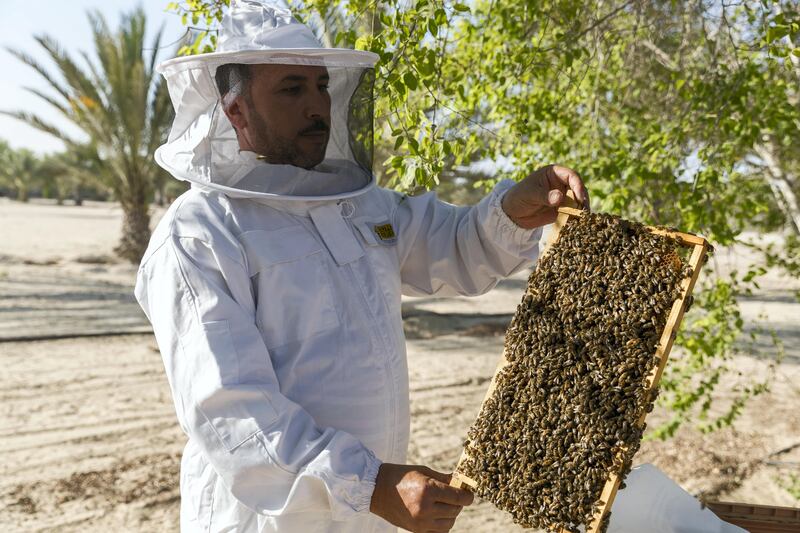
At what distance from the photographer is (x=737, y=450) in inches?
232

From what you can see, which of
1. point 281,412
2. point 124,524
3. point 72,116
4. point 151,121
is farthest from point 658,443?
point 72,116

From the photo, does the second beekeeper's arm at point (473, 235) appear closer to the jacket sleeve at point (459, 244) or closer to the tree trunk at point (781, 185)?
the jacket sleeve at point (459, 244)

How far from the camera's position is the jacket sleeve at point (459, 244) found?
2.34 metres

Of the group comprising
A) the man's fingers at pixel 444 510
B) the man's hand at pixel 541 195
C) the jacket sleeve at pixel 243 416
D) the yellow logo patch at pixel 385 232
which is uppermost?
the man's hand at pixel 541 195

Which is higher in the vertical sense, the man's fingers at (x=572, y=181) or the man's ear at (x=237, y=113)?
the man's ear at (x=237, y=113)

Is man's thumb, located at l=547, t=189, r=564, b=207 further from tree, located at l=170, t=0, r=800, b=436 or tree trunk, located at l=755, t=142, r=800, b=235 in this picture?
tree trunk, located at l=755, t=142, r=800, b=235

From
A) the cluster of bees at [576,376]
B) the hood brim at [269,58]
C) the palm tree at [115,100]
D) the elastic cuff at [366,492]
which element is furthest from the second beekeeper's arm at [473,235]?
the palm tree at [115,100]

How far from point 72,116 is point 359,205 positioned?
12.6 meters

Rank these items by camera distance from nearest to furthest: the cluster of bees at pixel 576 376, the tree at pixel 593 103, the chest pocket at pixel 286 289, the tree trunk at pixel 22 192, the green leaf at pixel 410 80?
1. the cluster of bees at pixel 576 376
2. the chest pocket at pixel 286 289
3. the green leaf at pixel 410 80
4. the tree at pixel 593 103
5. the tree trunk at pixel 22 192

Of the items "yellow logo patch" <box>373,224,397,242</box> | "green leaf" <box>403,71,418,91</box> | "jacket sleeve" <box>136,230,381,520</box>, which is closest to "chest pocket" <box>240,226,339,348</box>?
"jacket sleeve" <box>136,230,381,520</box>

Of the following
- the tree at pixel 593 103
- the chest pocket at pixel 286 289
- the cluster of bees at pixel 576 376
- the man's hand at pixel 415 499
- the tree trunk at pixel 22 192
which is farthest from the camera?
the tree trunk at pixel 22 192

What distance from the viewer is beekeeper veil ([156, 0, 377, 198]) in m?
2.03

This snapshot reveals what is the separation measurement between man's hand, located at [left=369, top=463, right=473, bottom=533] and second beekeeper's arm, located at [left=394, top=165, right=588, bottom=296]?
2.96ft

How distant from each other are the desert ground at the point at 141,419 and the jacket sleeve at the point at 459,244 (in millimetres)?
2374
